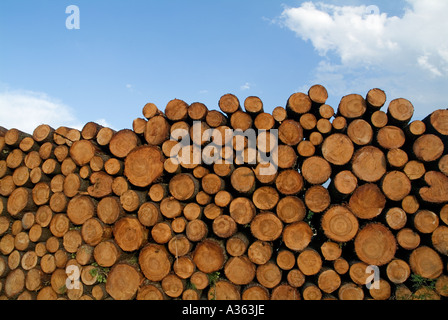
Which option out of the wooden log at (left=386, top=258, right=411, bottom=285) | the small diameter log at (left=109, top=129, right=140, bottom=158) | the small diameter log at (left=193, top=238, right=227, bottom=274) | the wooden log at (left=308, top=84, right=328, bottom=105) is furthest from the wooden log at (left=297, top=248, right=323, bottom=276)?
the small diameter log at (left=109, top=129, right=140, bottom=158)

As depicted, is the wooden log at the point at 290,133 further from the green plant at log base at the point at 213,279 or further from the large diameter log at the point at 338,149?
the green plant at log base at the point at 213,279

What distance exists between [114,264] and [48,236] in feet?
4.42

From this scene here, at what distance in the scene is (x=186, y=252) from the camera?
390 cm

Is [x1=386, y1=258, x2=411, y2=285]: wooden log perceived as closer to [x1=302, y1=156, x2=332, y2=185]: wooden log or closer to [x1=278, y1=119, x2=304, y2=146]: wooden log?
[x1=302, y1=156, x2=332, y2=185]: wooden log

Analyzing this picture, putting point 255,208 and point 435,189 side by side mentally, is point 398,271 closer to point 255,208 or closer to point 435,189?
point 435,189

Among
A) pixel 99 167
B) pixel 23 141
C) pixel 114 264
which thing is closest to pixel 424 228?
pixel 114 264

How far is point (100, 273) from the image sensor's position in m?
4.15

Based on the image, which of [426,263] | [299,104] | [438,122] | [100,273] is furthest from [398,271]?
[100,273]

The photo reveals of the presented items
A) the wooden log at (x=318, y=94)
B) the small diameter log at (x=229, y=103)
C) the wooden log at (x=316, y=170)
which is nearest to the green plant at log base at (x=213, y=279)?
the wooden log at (x=316, y=170)

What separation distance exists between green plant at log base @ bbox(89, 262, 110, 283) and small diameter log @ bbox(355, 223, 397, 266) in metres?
3.39

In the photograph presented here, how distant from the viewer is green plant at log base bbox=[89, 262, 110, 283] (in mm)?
4121

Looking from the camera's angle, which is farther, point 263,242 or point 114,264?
point 114,264
